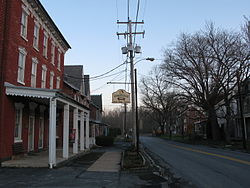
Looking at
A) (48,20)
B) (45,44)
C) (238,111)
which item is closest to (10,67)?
(45,44)

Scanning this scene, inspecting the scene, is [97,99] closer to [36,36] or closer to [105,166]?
[36,36]

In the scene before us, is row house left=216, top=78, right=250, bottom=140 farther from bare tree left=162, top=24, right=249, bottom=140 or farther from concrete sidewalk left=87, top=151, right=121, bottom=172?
concrete sidewalk left=87, top=151, right=121, bottom=172

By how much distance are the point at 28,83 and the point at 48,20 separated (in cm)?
565

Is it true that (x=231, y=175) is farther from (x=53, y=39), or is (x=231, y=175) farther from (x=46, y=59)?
(x=53, y=39)

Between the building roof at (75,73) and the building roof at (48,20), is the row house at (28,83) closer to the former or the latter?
the building roof at (48,20)

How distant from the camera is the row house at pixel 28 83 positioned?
12.4 meters

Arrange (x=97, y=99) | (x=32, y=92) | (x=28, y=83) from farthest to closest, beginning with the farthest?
(x=97, y=99) < (x=28, y=83) < (x=32, y=92)

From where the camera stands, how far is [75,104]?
54.5ft

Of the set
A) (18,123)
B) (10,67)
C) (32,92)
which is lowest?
(18,123)

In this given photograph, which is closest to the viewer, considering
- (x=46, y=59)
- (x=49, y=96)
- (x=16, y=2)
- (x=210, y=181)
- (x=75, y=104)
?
(x=210, y=181)

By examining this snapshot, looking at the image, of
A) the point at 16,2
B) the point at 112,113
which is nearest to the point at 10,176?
the point at 16,2

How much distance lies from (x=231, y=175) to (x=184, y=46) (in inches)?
984

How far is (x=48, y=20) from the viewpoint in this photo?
1873 centimetres

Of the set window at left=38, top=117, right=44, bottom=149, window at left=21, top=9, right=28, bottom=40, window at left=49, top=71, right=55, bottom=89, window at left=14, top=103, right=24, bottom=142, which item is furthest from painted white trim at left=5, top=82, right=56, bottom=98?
window at left=49, top=71, right=55, bottom=89
